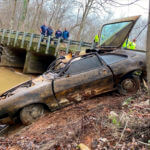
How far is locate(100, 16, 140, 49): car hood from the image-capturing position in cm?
534

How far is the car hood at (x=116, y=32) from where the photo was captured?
5.34 metres

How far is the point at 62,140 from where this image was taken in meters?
2.66

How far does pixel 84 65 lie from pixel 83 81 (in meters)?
0.52

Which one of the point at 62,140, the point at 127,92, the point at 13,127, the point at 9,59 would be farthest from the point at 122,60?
the point at 9,59

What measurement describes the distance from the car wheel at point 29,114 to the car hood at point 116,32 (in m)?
3.48

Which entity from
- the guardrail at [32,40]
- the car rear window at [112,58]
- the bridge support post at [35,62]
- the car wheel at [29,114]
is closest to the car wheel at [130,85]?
the car rear window at [112,58]

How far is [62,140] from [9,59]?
14370 mm

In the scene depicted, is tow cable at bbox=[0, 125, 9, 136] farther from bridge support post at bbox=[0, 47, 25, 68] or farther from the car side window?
bridge support post at bbox=[0, 47, 25, 68]

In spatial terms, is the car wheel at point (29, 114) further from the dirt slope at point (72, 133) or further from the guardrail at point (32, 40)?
the guardrail at point (32, 40)

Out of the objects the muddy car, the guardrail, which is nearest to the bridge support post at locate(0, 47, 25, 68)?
the guardrail

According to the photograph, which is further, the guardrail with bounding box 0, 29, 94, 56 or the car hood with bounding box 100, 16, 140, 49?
the guardrail with bounding box 0, 29, 94, 56

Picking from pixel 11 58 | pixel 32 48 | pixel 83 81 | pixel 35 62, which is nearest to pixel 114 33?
pixel 83 81

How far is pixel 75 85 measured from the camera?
439 cm

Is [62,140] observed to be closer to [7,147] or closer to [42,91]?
[7,147]
